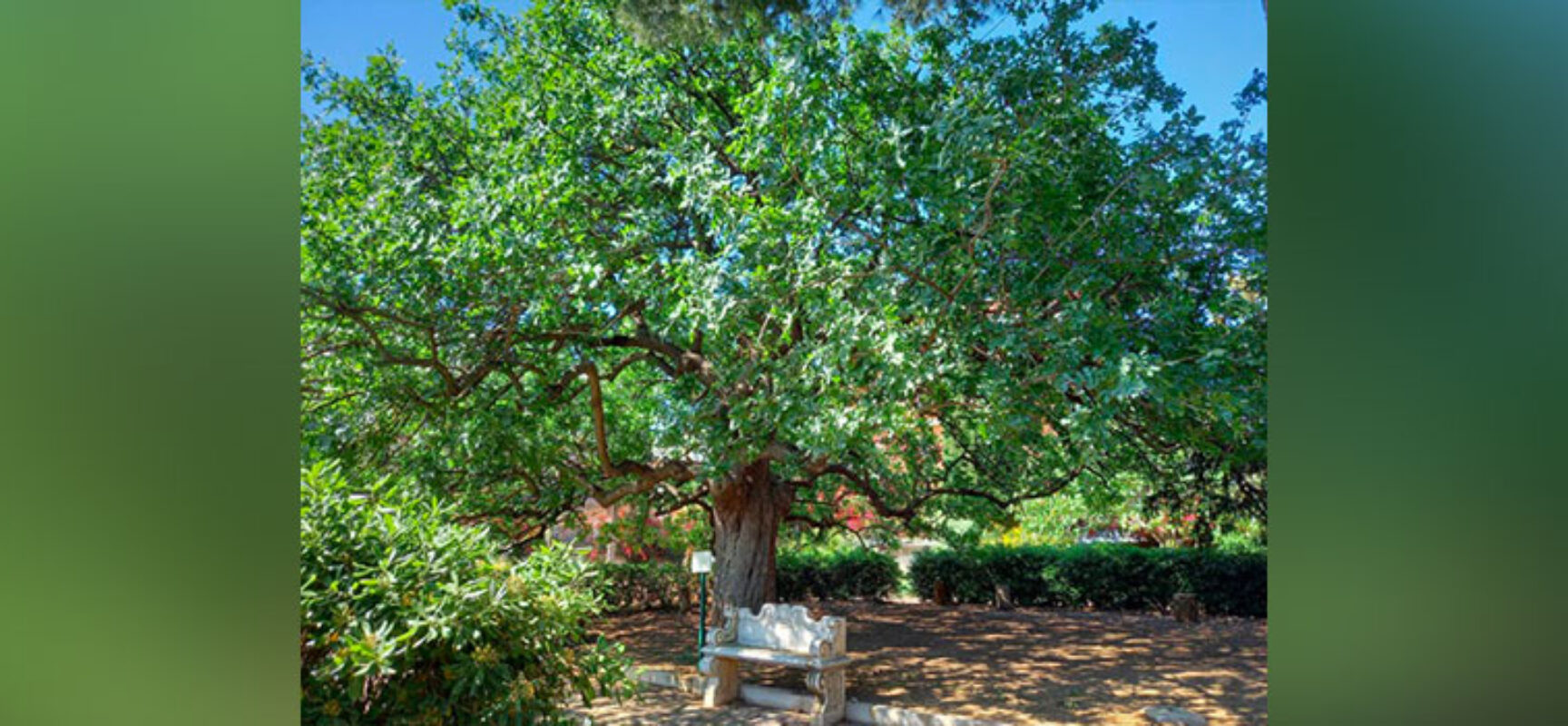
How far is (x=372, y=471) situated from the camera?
5562 millimetres

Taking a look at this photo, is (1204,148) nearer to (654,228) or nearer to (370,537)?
(654,228)

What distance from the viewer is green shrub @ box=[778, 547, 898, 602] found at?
11438 mm

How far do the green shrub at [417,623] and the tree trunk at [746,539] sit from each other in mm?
4541

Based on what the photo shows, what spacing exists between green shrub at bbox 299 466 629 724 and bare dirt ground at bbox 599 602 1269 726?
3.32 m

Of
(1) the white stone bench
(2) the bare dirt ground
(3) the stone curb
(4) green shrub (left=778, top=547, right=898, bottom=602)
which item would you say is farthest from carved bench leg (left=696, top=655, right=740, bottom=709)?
(4) green shrub (left=778, top=547, right=898, bottom=602)

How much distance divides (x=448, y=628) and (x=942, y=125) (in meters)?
2.66

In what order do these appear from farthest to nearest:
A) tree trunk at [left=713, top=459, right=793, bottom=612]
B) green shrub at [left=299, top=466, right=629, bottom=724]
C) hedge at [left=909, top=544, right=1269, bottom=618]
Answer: hedge at [left=909, top=544, right=1269, bottom=618]
tree trunk at [left=713, top=459, right=793, bottom=612]
green shrub at [left=299, top=466, right=629, bottom=724]

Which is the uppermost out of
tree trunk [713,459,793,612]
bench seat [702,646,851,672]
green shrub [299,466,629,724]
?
green shrub [299,466,629,724]

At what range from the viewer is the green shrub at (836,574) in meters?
11.4
